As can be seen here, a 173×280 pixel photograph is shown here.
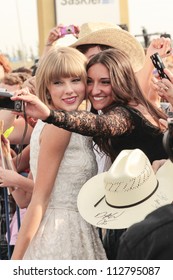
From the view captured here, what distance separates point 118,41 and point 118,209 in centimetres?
187

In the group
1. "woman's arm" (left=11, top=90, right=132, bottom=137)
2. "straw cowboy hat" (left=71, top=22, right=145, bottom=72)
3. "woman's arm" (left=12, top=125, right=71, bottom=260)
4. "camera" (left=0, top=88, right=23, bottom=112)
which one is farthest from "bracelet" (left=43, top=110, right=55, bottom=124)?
"straw cowboy hat" (left=71, top=22, right=145, bottom=72)

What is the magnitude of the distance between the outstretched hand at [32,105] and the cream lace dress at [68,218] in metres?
0.63

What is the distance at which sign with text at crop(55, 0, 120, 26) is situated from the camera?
923 centimetres

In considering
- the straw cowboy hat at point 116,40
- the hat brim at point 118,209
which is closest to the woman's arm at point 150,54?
the straw cowboy hat at point 116,40

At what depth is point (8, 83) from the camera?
5973 mm

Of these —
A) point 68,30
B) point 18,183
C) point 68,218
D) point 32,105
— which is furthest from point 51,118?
point 68,30

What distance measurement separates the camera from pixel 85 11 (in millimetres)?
9516

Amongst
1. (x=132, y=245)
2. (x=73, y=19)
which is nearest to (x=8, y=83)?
(x=73, y=19)

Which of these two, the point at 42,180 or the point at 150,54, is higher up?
the point at 150,54

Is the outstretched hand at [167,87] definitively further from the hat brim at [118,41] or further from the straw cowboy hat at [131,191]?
the hat brim at [118,41]

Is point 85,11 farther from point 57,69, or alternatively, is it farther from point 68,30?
point 57,69

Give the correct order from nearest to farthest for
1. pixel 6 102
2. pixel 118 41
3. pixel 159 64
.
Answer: pixel 6 102, pixel 159 64, pixel 118 41
